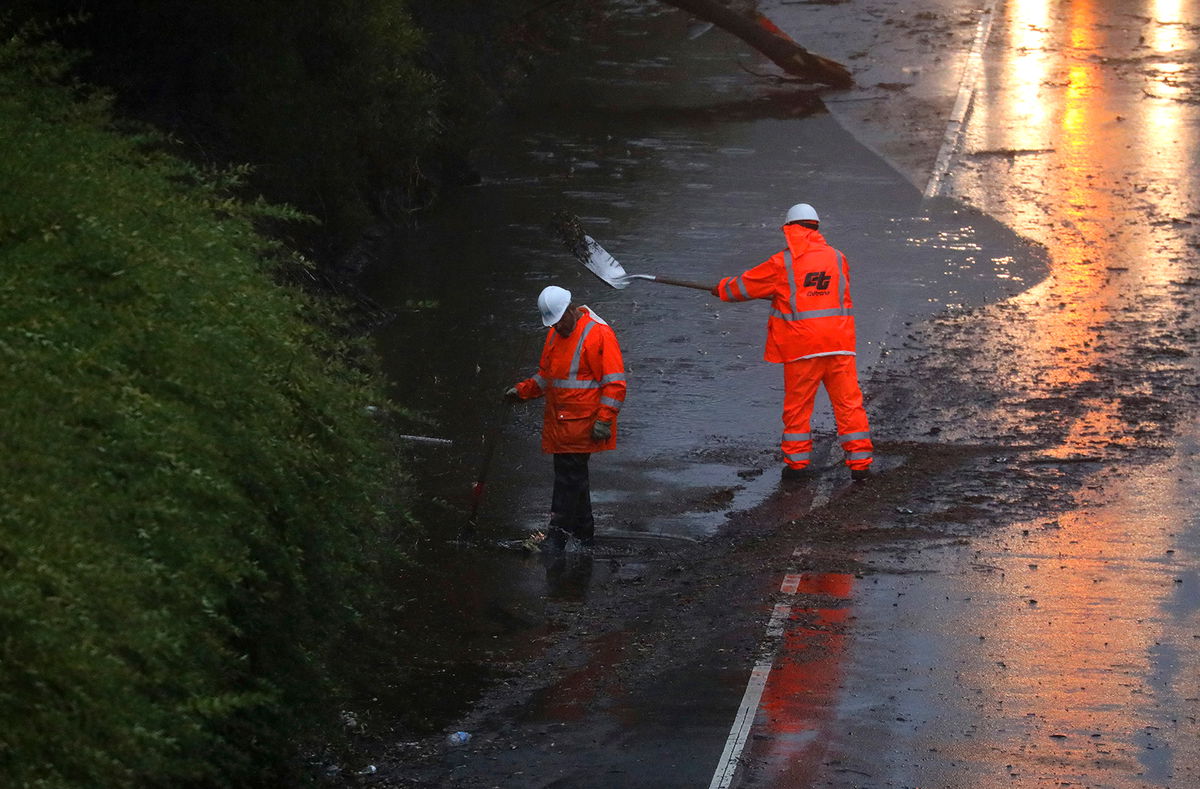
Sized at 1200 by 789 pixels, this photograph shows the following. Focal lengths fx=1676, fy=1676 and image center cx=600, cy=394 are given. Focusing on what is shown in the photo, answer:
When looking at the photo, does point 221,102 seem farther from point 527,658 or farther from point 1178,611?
point 1178,611

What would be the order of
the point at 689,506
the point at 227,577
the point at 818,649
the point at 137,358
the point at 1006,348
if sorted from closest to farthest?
the point at 227,577 < the point at 137,358 < the point at 818,649 < the point at 689,506 < the point at 1006,348

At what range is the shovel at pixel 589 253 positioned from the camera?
468 inches

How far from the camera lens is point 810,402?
10.9 meters

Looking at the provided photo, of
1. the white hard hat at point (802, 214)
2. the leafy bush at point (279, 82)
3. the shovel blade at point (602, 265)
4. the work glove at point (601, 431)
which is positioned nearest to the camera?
the work glove at point (601, 431)

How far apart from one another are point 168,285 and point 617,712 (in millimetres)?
2729

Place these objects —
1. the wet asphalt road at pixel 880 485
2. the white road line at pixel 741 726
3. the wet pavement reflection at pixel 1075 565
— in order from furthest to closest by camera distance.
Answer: the wet asphalt road at pixel 880 485 < the wet pavement reflection at pixel 1075 565 < the white road line at pixel 741 726

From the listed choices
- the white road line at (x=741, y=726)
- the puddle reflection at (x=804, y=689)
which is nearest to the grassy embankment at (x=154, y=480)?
the white road line at (x=741, y=726)

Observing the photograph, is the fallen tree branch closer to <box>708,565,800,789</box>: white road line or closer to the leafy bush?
the leafy bush

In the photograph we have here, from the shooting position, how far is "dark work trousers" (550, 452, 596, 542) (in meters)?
9.93

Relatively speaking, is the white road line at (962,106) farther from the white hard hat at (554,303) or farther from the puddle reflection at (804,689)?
the puddle reflection at (804,689)

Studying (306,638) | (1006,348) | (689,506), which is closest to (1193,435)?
(1006,348)

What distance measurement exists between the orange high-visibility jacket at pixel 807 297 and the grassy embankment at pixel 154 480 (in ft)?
12.4

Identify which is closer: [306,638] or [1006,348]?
[306,638]

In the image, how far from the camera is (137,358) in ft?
19.1
